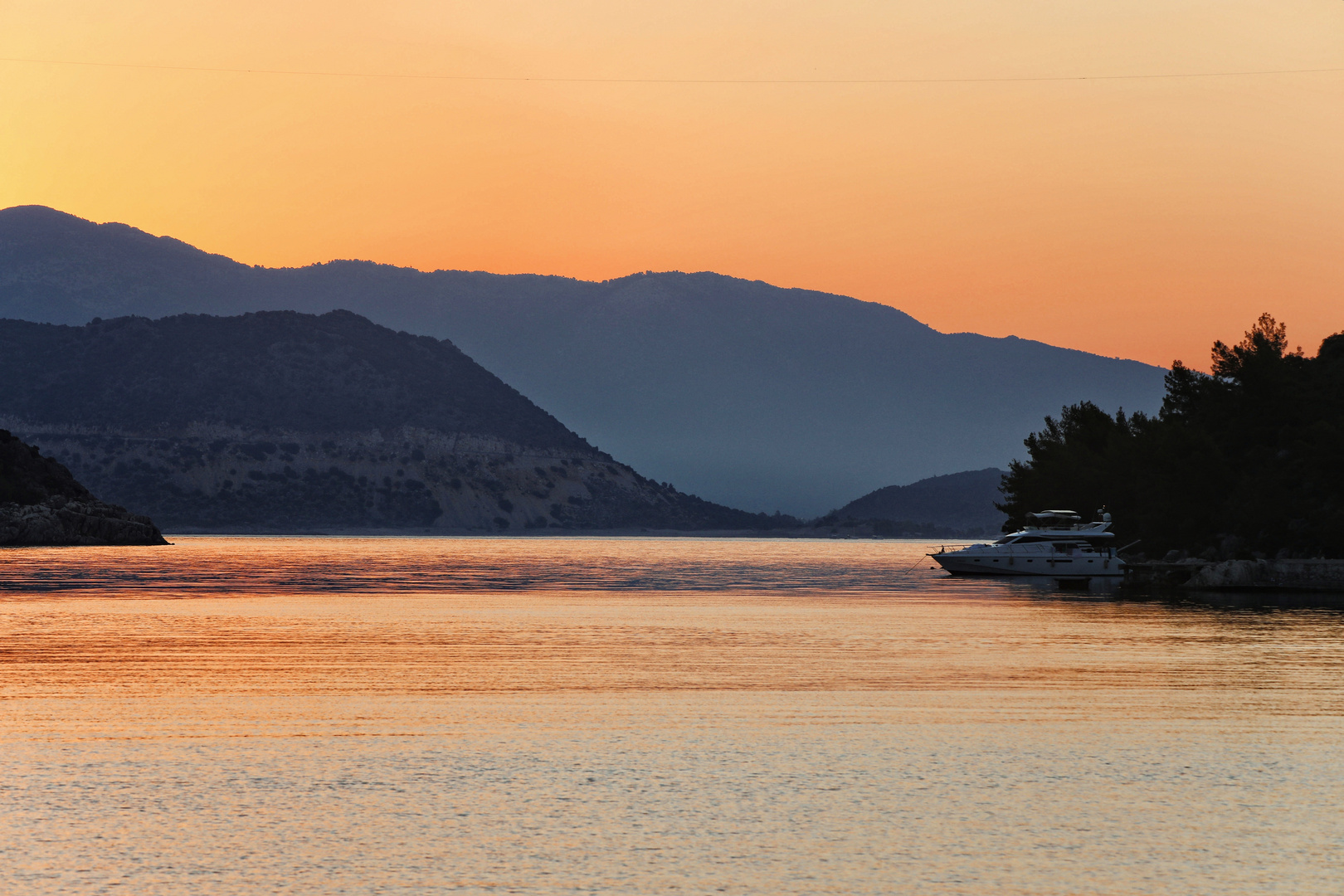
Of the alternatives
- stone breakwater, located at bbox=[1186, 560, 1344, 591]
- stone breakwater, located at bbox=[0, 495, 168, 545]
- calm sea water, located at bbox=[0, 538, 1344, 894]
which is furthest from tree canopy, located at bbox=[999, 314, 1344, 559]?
stone breakwater, located at bbox=[0, 495, 168, 545]

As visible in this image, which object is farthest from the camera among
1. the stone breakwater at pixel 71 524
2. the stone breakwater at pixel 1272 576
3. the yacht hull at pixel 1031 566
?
the stone breakwater at pixel 71 524

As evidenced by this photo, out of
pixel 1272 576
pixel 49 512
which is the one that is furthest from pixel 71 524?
pixel 1272 576

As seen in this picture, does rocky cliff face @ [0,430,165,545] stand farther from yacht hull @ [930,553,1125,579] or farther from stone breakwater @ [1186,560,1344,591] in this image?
stone breakwater @ [1186,560,1344,591]

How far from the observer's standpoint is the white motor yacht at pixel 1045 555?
98812 mm

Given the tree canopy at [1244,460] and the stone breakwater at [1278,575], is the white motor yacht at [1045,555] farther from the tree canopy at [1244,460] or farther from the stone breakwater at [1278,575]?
the stone breakwater at [1278,575]

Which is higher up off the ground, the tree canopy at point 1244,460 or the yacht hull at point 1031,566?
the tree canopy at point 1244,460

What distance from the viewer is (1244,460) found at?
96.4m

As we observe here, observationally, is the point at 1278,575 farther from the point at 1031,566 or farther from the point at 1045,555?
the point at 1031,566

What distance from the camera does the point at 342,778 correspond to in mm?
17703

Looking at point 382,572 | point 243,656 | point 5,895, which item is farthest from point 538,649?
point 382,572

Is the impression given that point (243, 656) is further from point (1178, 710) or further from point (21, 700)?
point (1178, 710)

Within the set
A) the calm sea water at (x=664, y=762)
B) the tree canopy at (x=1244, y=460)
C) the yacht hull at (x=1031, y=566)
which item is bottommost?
the calm sea water at (x=664, y=762)

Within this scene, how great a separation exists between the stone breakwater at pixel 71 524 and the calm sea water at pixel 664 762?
4620 inches

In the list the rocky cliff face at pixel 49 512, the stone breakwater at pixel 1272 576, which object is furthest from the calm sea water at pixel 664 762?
the rocky cliff face at pixel 49 512
